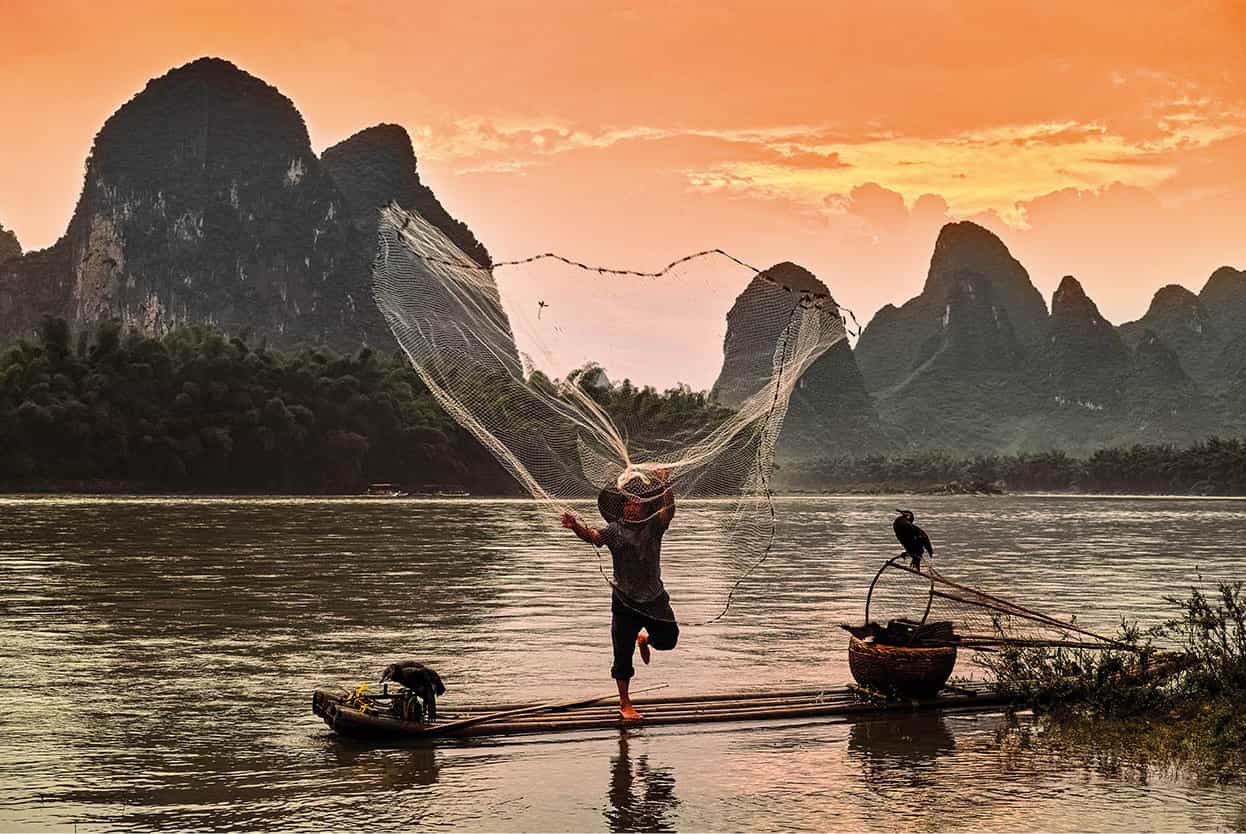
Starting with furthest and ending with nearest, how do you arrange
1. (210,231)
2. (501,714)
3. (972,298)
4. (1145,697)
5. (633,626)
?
(972,298), (210,231), (1145,697), (633,626), (501,714)

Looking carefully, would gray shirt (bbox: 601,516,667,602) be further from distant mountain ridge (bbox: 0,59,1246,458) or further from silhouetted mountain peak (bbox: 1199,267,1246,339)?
silhouetted mountain peak (bbox: 1199,267,1246,339)

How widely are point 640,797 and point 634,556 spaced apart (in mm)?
2007

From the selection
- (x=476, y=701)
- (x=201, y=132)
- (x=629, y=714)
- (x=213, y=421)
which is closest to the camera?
(x=629, y=714)

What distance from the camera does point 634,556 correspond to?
29.2 feet

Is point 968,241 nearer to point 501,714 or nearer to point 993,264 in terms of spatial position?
point 993,264

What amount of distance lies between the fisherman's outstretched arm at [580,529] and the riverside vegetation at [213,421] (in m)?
46.4

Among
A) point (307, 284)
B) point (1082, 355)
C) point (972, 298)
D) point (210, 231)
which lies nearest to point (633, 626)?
point (307, 284)

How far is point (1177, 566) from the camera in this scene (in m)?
25.5

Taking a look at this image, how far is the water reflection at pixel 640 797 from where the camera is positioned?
6691 millimetres

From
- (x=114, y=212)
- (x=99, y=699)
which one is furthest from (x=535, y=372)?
(x=114, y=212)

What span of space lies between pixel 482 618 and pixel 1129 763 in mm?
8942

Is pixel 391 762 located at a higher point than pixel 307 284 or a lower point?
lower

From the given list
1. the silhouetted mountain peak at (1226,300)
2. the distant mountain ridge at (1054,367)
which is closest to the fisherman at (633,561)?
the distant mountain ridge at (1054,367)

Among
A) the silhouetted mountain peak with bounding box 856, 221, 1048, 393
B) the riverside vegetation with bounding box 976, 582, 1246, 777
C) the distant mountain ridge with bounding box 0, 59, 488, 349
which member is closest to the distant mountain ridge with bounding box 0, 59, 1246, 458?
the distant mountain ridge with bounding box 0, 59, 488, 349
